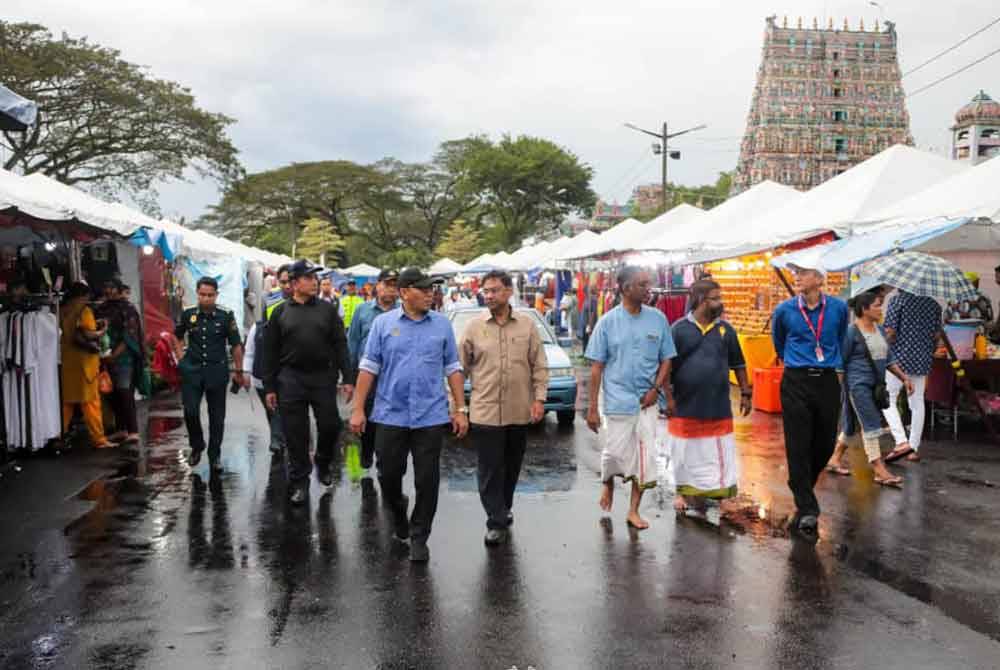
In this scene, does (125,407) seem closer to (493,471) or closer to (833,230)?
(493,471)

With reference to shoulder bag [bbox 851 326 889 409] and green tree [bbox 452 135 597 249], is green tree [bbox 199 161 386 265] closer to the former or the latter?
green tree [bbox 452 135 597 249]

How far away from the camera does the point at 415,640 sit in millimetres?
4543

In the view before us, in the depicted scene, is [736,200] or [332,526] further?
[736,200]

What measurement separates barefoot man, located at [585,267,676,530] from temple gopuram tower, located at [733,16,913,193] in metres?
59.4

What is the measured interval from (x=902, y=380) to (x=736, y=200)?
31.5ft

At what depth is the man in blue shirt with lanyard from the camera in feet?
22.0

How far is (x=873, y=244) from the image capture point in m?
11.5

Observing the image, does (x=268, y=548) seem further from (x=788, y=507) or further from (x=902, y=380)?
(x=902, y=380)

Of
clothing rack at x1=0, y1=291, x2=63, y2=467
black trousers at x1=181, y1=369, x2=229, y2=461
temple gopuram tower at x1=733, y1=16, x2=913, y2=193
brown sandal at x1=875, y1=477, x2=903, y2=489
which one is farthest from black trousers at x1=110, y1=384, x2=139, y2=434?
temple gopuram tower at x1=733, y1=16, x2=913, y2=193

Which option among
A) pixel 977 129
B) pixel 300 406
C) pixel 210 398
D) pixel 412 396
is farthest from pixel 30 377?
pixel 977 129

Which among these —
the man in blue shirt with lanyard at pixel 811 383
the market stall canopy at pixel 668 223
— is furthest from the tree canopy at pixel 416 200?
the man in blue shirt with lanyard at pixel 811 383

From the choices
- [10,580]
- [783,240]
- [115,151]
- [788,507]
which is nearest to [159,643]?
[10,580]

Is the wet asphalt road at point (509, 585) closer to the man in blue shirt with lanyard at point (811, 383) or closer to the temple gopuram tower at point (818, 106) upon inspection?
the man in blue shirt with lanyard at point (811, 383)

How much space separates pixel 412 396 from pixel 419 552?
986mm
